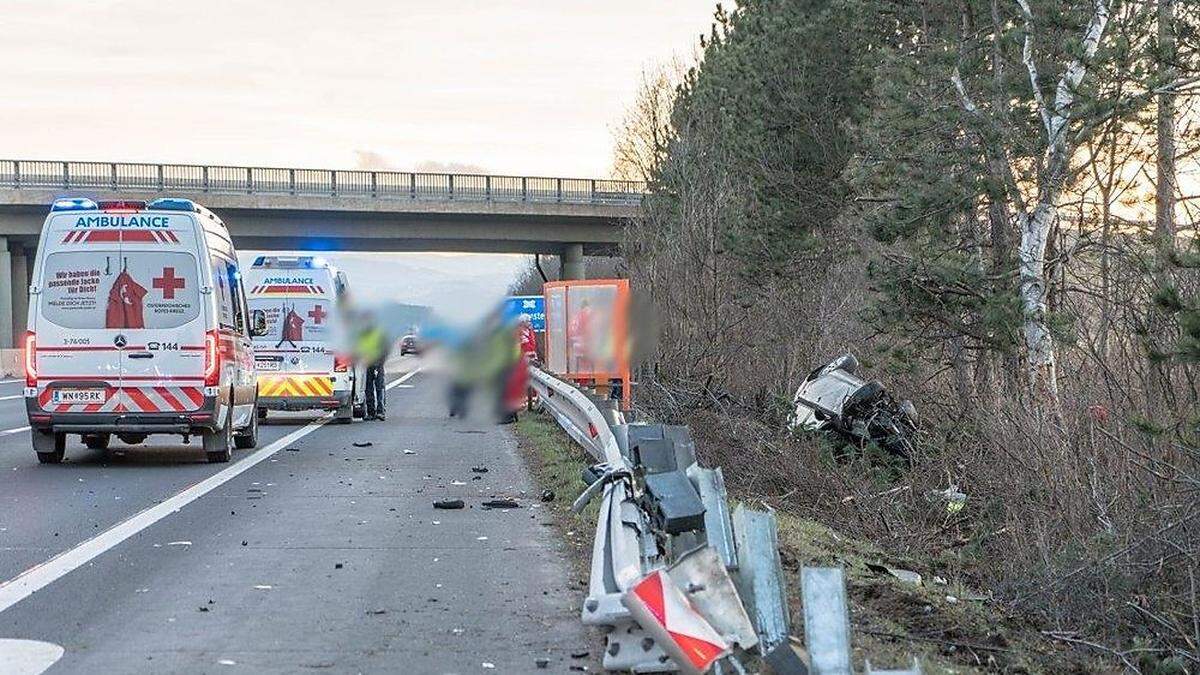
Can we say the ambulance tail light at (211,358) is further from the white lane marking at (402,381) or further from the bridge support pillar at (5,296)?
the bridge support pillar at (5,296)

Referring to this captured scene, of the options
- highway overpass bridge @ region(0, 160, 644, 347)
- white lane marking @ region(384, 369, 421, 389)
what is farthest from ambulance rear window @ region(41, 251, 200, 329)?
highway overpass bridge @ region(0, 160, 644, 347)

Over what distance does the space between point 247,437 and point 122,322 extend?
3303 millimetres

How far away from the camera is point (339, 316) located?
2608cm

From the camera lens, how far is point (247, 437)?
768 inches

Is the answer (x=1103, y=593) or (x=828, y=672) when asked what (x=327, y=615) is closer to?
(x=828, y=672)

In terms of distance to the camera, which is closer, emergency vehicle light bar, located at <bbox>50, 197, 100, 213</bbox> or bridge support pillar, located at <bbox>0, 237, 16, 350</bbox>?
emergency vehicle light bar, located at <bbox>50, 197, 100, 213</bbox>

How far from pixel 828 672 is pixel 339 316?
68.8 ft

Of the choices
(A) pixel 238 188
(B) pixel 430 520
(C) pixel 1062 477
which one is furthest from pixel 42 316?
(A) pixel 238 188

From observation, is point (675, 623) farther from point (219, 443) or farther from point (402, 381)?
point (402, 381)

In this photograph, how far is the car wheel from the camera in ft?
63.4

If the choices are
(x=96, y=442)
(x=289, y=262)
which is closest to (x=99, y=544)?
(x=96, y=442)

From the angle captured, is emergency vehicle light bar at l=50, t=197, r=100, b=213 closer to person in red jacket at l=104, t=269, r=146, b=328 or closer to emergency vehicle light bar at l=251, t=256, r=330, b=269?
person in red jacket at l=104, t=269, r=146, b=328

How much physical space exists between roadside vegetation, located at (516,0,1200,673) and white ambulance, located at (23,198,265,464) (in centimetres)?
544

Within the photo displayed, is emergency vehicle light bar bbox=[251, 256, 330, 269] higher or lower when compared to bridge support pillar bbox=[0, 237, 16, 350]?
higher
